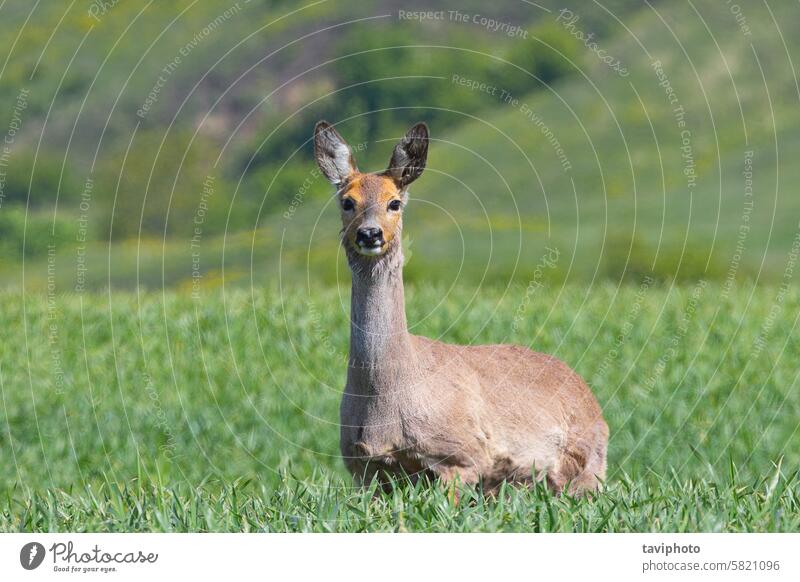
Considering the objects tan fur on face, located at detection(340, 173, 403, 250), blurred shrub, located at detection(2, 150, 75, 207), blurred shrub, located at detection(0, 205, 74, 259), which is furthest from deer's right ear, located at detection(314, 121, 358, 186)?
blurred shrub, located at detection(2, 150, 75, 207)

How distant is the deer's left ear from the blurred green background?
416 inches

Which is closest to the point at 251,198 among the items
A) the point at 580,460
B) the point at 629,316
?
the point at 629,316

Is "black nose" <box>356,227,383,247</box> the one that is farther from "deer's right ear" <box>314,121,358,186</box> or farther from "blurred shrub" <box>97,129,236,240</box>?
"blurred shrub" <box>97,129,236,240</box>

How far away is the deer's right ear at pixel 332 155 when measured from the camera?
327 inches

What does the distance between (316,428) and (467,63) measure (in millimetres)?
20960

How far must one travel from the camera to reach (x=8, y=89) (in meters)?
45.8

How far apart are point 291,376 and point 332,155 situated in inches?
295

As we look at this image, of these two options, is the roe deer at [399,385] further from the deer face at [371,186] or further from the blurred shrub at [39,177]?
the blurred shrub at [39,177]

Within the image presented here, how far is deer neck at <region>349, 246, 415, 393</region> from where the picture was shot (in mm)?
8219

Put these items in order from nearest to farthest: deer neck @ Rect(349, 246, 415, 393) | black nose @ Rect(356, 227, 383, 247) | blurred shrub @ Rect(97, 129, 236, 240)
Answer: black nose @ Rect(356, 227, 383, 247) → deer neck @ Rect(349, 246, 415, 393) → blurred shrub @ Rect(97, 129, 236, 240)

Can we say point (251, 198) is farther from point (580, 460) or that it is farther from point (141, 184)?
point (580, 460)

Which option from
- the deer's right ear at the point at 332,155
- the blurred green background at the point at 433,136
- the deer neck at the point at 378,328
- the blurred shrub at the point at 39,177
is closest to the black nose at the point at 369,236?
the deer neck at the point at 378,328

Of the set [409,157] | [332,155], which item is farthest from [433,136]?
[409,157]

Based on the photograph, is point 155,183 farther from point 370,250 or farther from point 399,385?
point 370,250
